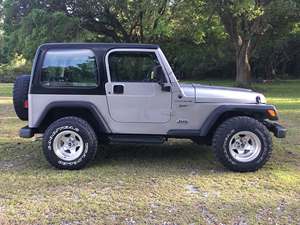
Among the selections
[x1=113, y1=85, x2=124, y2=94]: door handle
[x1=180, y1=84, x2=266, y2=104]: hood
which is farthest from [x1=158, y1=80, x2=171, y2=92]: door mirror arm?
[x1=113, y1=85, x2=124, y2=94]: door handle

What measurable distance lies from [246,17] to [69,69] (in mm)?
18921

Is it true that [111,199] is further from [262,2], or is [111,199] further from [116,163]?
[262,2]

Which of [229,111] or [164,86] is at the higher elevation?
[164,86]

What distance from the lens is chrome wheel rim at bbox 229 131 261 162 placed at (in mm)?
6531

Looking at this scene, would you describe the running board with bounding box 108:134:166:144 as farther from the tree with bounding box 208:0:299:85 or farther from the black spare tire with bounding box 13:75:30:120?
the tree with bounding box 208:0:299:85

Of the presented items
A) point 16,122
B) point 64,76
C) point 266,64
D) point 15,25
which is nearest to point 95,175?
point 64,76

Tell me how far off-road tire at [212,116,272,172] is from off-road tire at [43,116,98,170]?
5.59 ft

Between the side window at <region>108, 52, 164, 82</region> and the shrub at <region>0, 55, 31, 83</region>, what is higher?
the side window at <region>108, 52, 164, 82</region>

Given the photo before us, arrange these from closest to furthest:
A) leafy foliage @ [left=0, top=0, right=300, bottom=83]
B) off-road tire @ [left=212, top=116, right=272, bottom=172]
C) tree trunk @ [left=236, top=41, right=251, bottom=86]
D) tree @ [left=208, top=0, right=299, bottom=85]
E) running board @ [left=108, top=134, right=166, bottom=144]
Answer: off-road tire @ [left=212, top=116, right=272, bottom=172]
running board @ [left=108, top=134, right=166, bottom=144]
tree @ [left=208, top=0, right=299, bottom=85]
leafy foliage @ [left=0, top=0, right=300, bottom=83]
tree trunk @ [left=236, top=41, right=251, bottom=86]

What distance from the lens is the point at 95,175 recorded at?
6.29 meters

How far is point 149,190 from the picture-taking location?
222 inches

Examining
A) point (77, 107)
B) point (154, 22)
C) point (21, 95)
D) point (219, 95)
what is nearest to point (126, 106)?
point (77, 107)

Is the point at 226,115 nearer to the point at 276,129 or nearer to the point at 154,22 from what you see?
the point at 276,129

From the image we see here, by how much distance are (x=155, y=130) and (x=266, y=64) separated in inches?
1611
